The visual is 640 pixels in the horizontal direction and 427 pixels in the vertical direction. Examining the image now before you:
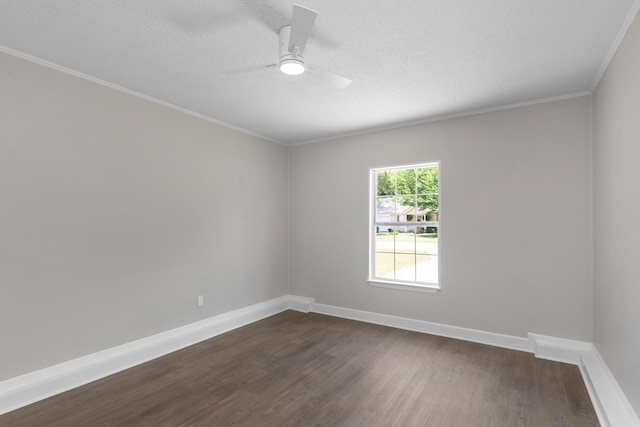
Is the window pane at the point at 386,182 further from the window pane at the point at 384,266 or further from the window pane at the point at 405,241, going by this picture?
the window pane at the point at 384,266

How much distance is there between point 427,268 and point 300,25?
10.7ft

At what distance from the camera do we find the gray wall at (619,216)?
1.95 meters

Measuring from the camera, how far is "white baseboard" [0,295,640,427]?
2277 mm

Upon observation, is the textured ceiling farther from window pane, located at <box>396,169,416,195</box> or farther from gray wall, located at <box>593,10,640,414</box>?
window pane, located at <box>396,169,416,195</box>

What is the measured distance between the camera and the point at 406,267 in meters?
4.26

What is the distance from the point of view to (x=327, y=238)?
4840mm

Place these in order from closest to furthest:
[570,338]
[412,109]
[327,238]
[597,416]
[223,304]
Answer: [597,416]
[570,338]
[412,109]
[223,304]
[327,238]

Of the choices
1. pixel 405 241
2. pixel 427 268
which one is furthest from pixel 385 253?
pixel 427 268

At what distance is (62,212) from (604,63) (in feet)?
15.2

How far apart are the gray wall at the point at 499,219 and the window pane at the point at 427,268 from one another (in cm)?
17

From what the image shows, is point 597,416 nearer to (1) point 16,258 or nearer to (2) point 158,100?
(1) point 16,258

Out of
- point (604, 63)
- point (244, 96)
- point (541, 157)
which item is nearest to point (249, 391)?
point (244, 96)

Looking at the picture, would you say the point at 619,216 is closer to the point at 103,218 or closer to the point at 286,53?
the point at 286,53

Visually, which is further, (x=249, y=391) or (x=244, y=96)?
(x=244, y=96)
